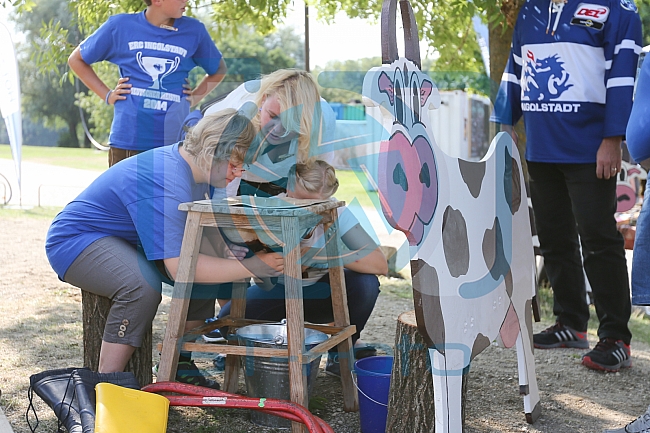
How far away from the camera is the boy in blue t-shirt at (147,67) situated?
3.04m

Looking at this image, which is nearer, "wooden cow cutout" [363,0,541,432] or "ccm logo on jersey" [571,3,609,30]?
"wooden cow cutout" [363,0,541,432]

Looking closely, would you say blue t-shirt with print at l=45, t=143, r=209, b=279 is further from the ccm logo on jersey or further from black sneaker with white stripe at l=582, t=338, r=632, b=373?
black sneaker with white stripe at l=582, t=338, r=632, b=373

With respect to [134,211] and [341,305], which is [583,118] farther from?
[134,211]

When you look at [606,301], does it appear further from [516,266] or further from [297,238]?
[297,238]

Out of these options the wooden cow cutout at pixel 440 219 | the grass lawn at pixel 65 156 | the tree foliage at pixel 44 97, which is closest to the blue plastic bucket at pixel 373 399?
the wooden cow cutout at pixel 440 219

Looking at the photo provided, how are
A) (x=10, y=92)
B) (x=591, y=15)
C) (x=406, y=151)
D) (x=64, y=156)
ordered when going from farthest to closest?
(x=64, y=156) → (x=10, y=92) → (x=591, y=15) → (x=406, y=151)

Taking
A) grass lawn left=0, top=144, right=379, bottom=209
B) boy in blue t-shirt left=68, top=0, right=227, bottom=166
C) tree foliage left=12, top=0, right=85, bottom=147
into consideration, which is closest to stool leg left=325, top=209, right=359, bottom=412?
boy in blue t-shirt left=68, top=0, right=227, bottom=166

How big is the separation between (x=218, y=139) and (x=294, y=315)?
1.92 feet

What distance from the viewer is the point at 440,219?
1721 mm

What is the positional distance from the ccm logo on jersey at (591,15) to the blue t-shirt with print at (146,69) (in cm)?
167

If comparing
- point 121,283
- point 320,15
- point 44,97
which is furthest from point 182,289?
point 44,97

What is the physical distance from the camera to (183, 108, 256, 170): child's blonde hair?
2.10 metres

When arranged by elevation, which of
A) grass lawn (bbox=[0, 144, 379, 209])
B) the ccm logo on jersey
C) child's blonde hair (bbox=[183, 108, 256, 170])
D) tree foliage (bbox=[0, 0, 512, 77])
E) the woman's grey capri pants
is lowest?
grass lawn (bbox=[0, 144, 379, 209])

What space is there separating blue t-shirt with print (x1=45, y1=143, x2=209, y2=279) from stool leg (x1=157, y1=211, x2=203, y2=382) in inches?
2.1
